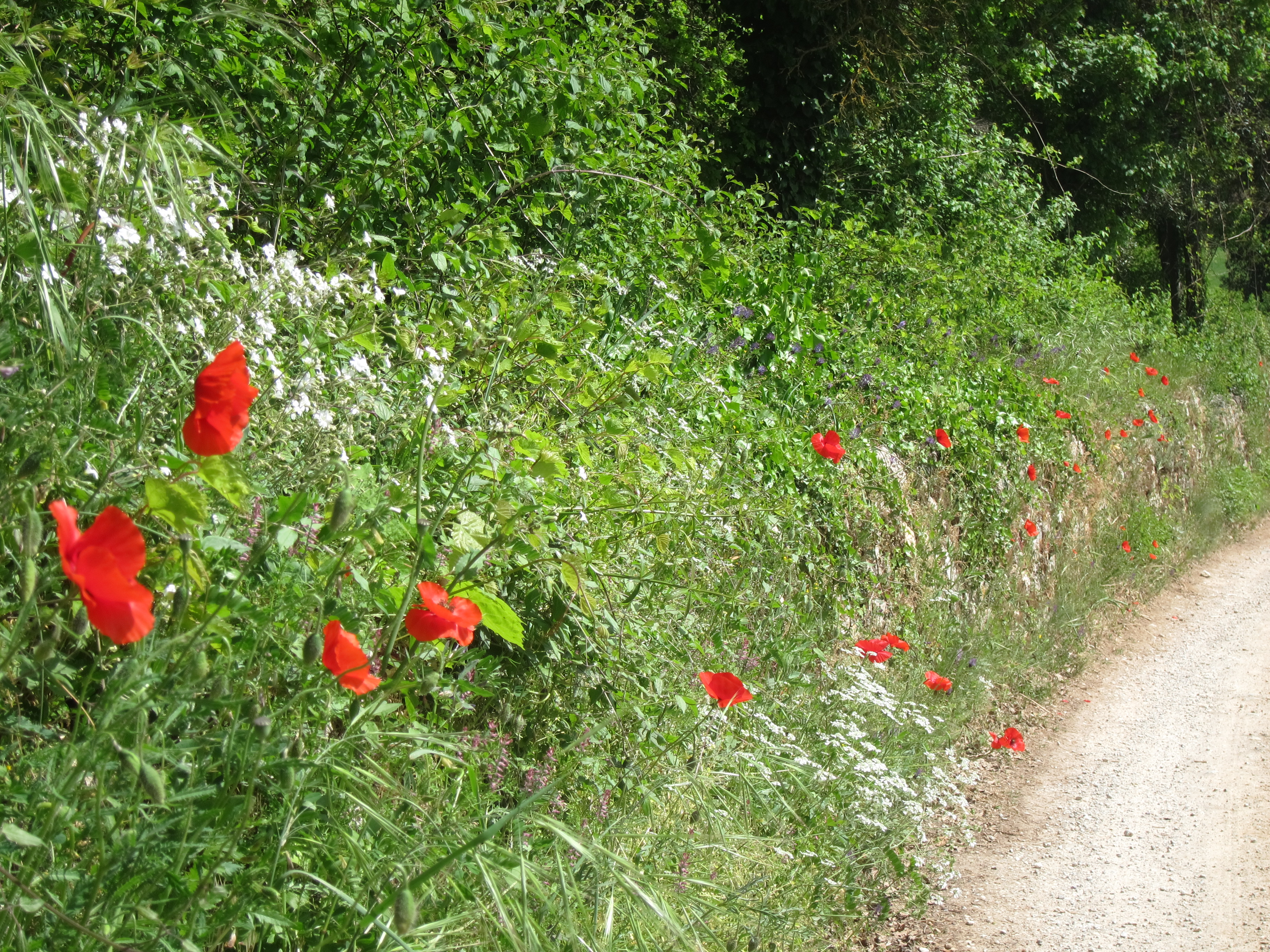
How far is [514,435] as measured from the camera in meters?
2.61

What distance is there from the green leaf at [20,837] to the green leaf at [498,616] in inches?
32.7

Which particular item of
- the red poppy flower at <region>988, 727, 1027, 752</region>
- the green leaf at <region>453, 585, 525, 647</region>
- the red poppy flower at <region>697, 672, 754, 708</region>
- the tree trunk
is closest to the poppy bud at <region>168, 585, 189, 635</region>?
the green leaf at <region>453, 585, 525, 647</region>

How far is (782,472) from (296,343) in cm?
242

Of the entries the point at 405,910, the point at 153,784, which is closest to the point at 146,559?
the point at 153,784

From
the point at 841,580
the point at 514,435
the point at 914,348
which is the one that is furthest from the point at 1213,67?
the point at 514,435

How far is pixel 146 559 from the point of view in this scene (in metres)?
1.37

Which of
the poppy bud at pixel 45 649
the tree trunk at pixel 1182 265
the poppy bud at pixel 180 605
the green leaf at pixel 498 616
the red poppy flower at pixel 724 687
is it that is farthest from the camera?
the tree trunk at pixel 1182 265

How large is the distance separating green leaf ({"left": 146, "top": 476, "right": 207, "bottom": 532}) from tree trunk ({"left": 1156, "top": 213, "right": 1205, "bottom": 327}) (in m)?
17.7

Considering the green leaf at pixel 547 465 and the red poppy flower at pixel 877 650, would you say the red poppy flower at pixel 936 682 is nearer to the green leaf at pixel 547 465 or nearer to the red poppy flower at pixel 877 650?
the red poppy flower at pixel 877 650

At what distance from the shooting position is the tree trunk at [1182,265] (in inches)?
659

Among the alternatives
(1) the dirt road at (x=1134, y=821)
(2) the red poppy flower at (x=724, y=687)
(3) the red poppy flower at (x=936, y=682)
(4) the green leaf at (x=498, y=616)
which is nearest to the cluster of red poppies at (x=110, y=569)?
(4) the green leaf at (x=498, y=616)

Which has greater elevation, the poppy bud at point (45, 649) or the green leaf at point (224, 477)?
the green leaf at point (224, 477)

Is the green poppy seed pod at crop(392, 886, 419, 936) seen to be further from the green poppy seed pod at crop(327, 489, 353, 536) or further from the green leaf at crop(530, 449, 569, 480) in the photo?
the green leaf at crop(530, 449, 569, 480)

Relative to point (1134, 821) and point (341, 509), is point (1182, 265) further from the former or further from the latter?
point (341, 509)
